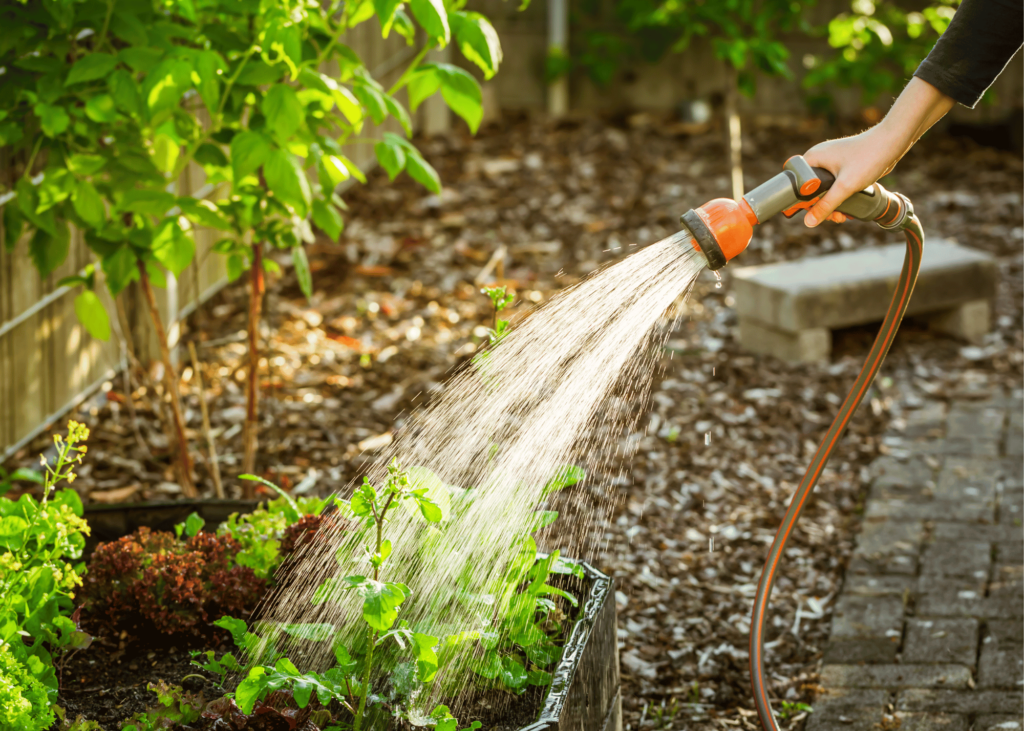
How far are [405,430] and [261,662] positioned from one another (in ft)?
6.09

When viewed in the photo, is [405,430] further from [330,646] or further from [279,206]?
[330,646]

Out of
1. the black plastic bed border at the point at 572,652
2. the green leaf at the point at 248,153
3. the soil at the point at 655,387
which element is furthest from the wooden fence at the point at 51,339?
the black plastic bed border at the point at 572,652

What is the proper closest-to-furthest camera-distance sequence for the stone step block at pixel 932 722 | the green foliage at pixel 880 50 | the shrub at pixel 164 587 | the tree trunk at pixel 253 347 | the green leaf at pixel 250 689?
the green leaf at pixel 250 689
the shrub at pixel 164 587
the stone step block at pixel 932 722
the tree trunk at pixel 253 347
the green foliage at pixel 880 50

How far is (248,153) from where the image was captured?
2.19 meters

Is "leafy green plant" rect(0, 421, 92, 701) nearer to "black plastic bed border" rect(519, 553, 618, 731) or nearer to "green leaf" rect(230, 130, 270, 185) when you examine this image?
"green leaf" rect(230, 130, 270, 185)

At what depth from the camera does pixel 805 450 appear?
384 centimetres

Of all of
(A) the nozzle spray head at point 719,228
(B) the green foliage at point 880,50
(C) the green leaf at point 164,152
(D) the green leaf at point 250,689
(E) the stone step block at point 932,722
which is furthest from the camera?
(B) the green foliage at point 880,50

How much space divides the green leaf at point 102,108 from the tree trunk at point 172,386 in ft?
1.45

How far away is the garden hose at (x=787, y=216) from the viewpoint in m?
1.70

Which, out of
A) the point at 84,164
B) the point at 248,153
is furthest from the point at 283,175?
the point at 84,164

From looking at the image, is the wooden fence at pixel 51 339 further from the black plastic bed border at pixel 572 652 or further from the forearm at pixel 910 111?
the forearm at pixel 910 111

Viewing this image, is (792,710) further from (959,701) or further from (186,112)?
(186,112)

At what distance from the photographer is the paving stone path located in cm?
250

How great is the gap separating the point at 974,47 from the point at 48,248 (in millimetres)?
2108
